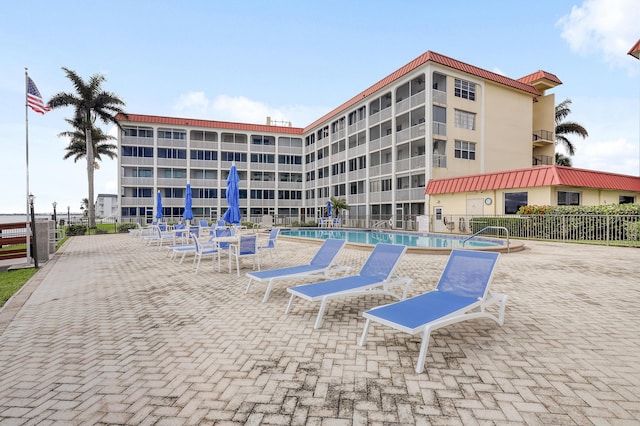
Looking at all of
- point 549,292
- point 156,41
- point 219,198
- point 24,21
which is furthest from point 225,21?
point 219,198

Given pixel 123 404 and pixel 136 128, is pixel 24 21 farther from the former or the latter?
pixel 136 128

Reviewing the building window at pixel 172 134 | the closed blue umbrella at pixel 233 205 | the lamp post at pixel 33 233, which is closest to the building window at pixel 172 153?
the building window at pixel 172 134

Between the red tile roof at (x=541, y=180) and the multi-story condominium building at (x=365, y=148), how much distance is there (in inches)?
138

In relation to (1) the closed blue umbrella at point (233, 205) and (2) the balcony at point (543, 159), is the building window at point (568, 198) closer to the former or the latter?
(2) the balcony at point (543, 159)

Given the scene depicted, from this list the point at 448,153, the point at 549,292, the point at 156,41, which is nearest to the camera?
the point at 549,292

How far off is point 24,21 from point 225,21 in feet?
31.7

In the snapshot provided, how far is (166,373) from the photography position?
10.4ft

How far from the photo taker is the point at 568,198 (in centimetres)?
1938

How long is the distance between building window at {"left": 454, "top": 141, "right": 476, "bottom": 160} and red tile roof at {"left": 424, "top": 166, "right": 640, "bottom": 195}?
14.5ft

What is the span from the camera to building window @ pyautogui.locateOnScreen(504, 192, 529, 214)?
65.2ft

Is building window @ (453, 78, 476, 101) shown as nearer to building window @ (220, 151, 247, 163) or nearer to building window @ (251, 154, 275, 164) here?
building window @ (251, 154, 275, 164)

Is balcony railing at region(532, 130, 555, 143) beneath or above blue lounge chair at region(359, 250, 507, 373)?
above

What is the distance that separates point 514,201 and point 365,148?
16796 mm

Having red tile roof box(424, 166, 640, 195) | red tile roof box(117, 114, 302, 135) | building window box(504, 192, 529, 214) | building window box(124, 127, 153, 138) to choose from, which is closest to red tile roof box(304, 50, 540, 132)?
red tile roof box(424, 166, 640, 195)
